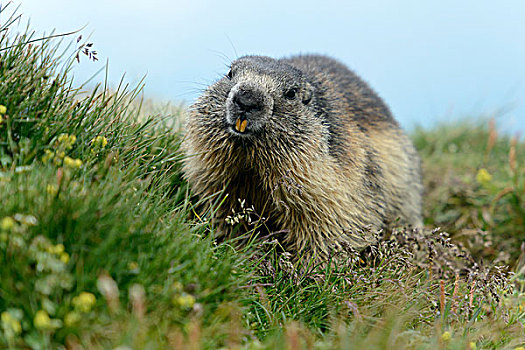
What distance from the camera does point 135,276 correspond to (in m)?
2.98

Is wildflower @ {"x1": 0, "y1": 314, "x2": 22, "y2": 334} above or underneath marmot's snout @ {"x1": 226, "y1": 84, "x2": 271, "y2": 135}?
underneath

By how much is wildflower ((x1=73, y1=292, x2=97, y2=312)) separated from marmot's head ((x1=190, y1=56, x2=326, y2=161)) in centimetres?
217

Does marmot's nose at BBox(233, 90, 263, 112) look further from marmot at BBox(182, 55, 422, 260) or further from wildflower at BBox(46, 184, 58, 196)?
wildflower at BBox(46, 184, 58, 196)

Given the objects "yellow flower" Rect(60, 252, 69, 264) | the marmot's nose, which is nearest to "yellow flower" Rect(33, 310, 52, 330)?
"yellow flower" Rect(60, 252, 69, 264)

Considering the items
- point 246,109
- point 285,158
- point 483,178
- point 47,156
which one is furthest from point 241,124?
point 483,178

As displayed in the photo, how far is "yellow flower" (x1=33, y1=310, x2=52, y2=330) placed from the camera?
248cm

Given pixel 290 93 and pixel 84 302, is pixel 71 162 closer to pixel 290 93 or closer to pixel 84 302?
pixel 84 302

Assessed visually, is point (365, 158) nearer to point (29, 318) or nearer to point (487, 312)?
point (487, 312)

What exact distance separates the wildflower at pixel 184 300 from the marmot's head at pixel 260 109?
5.99 feet

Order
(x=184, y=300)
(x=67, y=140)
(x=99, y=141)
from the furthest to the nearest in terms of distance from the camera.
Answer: (x=99, y=141) < (x=67, y=140) < (x=184, y=300)

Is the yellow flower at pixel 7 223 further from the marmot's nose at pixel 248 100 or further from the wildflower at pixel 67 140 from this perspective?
the marmot's nose at pixel 248 100

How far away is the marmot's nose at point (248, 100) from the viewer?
4406 millimetres

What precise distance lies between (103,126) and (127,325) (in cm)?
187

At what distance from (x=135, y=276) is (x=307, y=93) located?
2.70m
